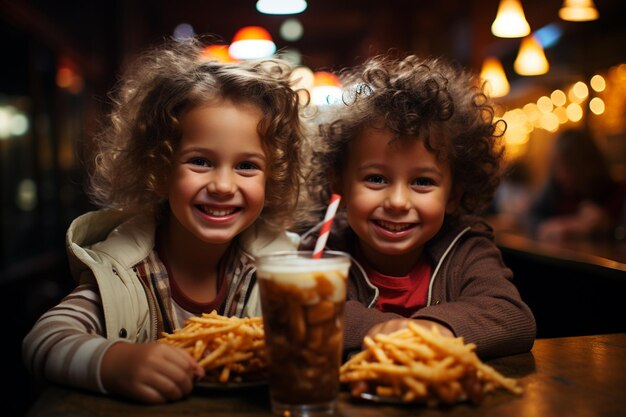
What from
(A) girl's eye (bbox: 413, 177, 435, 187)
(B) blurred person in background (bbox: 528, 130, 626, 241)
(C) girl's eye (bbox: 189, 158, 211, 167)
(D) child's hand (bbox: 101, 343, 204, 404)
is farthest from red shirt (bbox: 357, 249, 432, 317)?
(B) blurred person in background (bbox: 528, 130, 626, 241)

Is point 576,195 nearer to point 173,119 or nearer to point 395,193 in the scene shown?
point 395,193

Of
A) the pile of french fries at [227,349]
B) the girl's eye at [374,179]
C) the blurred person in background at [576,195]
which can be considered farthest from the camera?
the blurred person in background at [576,195]

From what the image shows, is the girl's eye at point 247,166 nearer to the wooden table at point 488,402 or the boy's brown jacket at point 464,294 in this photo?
the boy's brown jacket at point 464,294

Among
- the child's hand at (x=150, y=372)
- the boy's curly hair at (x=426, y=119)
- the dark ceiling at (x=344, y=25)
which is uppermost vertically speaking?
the dark ceiling at (x=344, y=25)

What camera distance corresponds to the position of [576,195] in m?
5.79

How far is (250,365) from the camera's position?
1185 millimetres

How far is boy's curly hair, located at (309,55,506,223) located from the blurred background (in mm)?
203

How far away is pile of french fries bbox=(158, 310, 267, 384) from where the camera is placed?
1.15 m

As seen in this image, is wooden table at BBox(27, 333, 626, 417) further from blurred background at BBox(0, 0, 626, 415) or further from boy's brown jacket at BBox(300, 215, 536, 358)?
blurred background at BBox(0, 0, 626, 415)

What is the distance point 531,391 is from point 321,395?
372 mm

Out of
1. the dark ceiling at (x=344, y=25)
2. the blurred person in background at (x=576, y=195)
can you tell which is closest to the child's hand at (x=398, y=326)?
the blurred person in background at (x=576, y=195)

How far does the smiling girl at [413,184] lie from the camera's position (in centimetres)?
164

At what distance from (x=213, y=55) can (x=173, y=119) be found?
45 cm

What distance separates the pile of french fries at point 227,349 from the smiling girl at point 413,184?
320 mm
